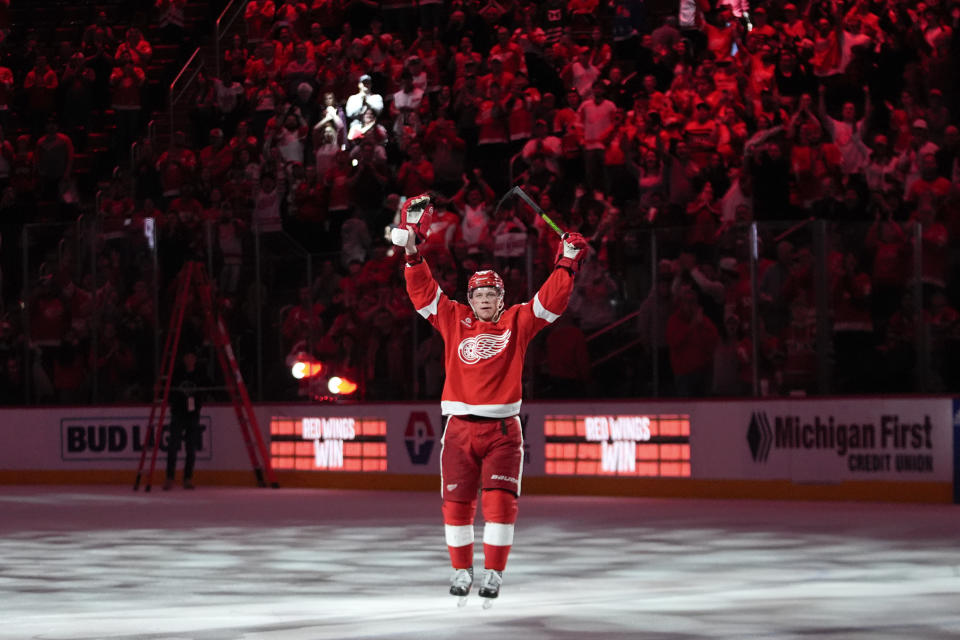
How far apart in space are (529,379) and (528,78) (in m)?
5.28

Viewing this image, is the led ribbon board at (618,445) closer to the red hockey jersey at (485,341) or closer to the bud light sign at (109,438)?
the bud light sign at (109,438)

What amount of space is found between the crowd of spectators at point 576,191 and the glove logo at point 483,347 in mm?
7857

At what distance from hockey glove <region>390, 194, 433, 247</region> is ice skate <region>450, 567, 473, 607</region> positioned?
1.88m

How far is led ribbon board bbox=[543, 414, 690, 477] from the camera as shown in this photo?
18.0 m

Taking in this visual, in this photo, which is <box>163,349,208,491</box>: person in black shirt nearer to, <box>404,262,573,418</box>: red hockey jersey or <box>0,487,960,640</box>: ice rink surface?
<box>0,487,960,640</box>: ice rink surface

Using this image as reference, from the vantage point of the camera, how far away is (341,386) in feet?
65.9

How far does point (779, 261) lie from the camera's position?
16766mm

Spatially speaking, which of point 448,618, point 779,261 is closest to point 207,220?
point 779,261

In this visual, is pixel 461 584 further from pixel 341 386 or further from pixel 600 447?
pixel 341 386

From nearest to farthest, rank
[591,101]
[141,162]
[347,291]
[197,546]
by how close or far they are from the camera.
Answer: [197,546] < [347,291] < [591,101] < [141,162]

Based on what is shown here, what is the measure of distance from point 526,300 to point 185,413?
5.24m

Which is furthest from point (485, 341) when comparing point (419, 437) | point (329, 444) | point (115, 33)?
point (115, 33)

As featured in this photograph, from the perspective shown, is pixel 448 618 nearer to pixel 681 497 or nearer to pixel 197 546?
pixel 197 546

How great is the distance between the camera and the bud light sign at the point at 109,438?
71.8ft
